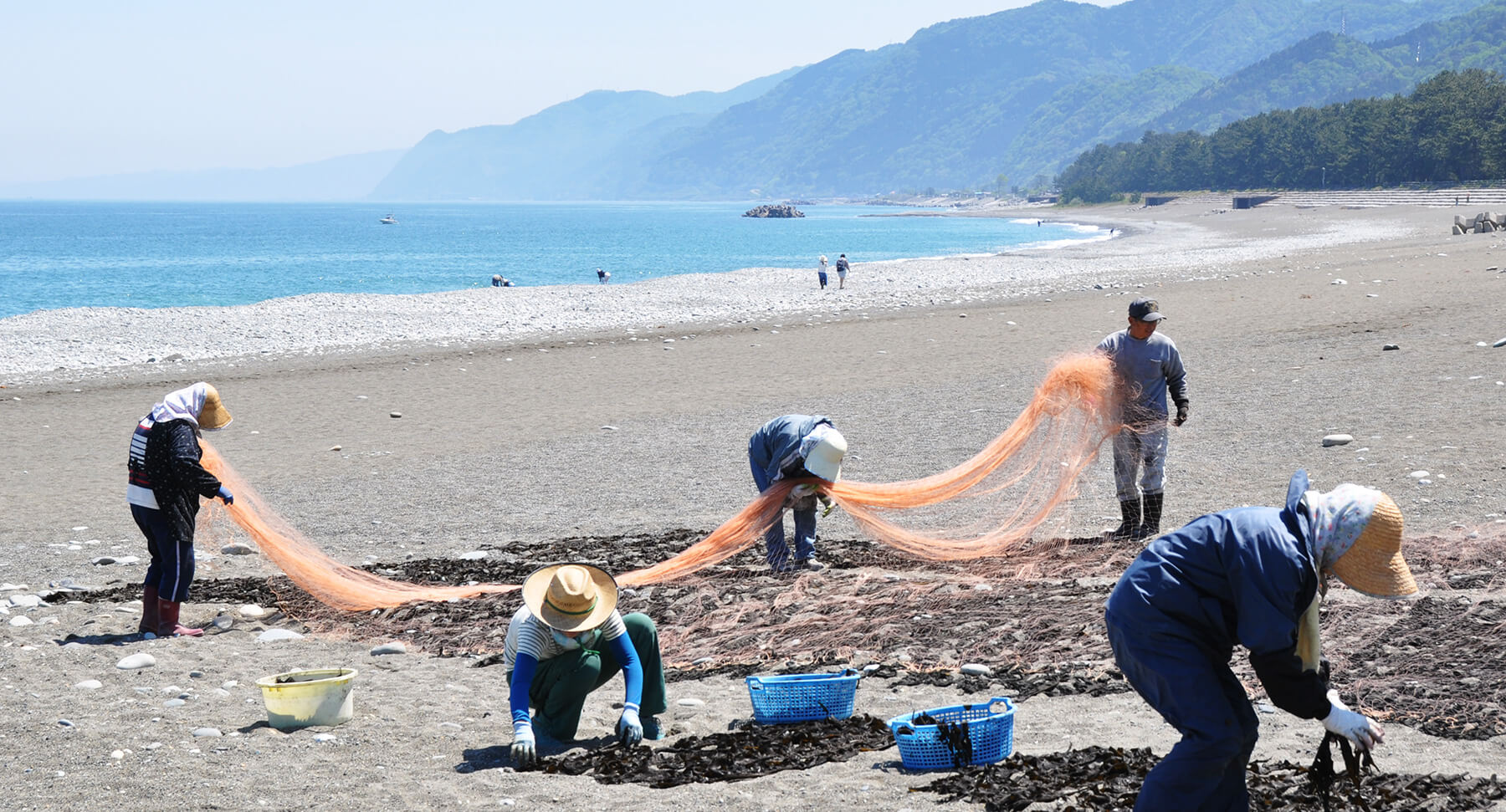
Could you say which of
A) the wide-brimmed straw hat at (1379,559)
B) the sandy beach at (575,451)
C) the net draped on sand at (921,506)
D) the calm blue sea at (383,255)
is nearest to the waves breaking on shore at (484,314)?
the sandy beach at (575,451)

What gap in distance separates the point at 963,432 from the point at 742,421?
3009 mm

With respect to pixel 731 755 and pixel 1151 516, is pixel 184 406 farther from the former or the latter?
pixel 1151 516

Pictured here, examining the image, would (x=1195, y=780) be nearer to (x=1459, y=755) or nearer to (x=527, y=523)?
(x=1459, y=755)

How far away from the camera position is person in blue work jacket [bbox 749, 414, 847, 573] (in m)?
9.05

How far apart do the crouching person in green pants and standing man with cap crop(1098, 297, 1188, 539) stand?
15.9ft

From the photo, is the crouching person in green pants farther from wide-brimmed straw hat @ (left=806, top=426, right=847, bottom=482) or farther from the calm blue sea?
the calm blue sea

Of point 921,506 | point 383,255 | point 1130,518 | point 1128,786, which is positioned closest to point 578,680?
point 1128,786

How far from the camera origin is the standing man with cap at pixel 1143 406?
9906 millimetres

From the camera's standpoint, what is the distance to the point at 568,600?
6.01 metres

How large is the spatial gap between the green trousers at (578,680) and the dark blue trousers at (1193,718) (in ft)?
8.56

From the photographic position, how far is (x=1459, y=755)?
18.7 ft

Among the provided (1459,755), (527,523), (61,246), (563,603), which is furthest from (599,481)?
(61,246)

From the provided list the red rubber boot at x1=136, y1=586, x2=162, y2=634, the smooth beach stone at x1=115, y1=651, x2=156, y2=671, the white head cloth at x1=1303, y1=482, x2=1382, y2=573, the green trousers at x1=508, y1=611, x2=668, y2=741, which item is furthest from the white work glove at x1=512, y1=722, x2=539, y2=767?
the red rubber boot at x1=136, y1=586, x2=162, y2=634

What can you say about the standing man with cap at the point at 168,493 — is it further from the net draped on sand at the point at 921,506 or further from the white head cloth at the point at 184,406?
the net draped on sand at the point at 921,506
